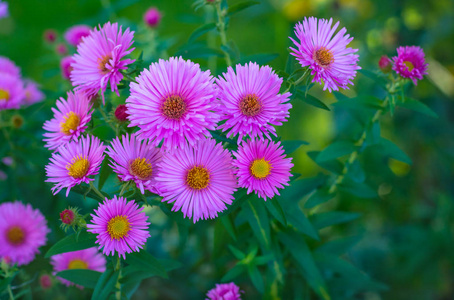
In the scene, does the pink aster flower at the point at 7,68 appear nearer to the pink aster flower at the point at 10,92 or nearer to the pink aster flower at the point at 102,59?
the pink aster flower at the point at 10,92

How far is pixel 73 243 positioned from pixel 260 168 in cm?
27

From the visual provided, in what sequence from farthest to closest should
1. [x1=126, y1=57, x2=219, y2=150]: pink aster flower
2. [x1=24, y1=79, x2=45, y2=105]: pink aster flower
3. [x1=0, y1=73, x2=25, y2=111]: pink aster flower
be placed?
1. [x1=24, y1=79, x2=45, y2=105]: pink aster flower
2. [x1=0, y1=73, x2=25, y2=111]: pink aster flower
3. [x1=126, y1=57, x2=219, y2=150]: pink aster flower

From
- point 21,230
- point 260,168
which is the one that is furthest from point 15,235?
point 260,168

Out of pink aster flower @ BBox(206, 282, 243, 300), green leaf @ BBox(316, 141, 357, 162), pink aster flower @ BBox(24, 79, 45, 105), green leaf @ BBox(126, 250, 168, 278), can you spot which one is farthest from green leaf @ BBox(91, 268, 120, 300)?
pink aster flower @ BBox(24, 79, 45, 105)

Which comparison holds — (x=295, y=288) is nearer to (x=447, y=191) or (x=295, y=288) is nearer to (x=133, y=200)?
(x=133, y=200)

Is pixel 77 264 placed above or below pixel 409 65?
below

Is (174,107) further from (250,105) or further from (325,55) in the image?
(325,55)

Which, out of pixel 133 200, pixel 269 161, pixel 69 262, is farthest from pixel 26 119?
pixel 269 161

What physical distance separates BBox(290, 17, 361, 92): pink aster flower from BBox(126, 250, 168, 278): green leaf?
1.07 ft

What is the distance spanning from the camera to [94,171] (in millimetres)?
519

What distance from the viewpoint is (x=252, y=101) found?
0.51 meters

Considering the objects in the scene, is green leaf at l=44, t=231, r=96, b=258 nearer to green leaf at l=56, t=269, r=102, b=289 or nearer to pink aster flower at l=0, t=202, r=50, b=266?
green leaf at l=56, t=269, r=102, b=289

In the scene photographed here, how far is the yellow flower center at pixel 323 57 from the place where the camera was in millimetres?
532

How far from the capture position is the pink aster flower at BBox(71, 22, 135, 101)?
52 cm
